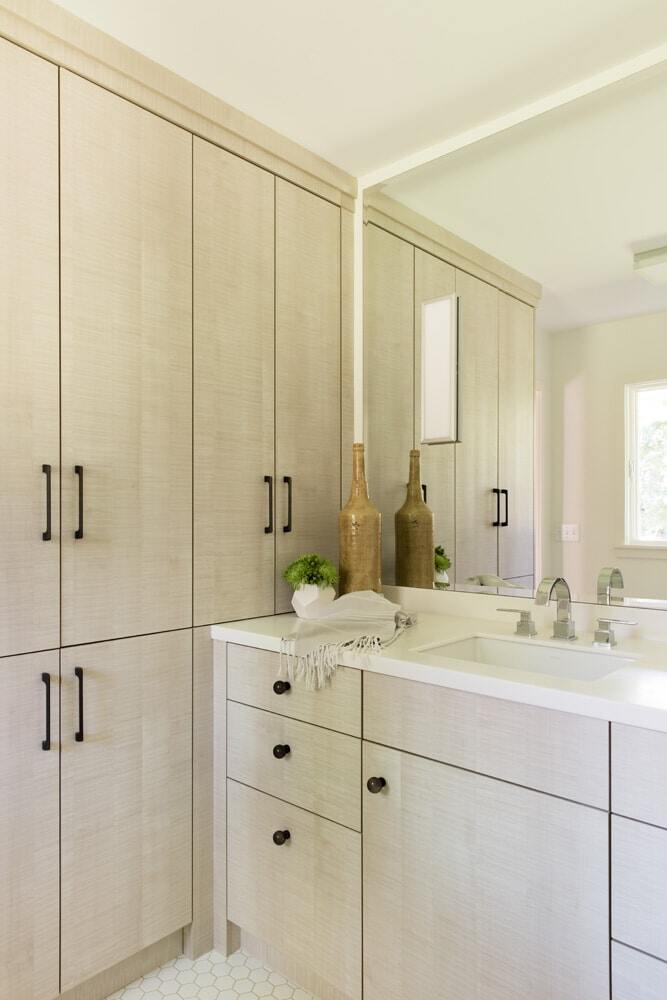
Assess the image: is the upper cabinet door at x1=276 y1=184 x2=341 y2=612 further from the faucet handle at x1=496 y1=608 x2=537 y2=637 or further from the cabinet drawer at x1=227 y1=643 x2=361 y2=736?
the faucet handle at x1=496 y1=608 x2=537 y2=637

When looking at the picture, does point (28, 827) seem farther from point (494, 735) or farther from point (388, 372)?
point (388, 372)

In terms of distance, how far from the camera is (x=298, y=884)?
5.59ft

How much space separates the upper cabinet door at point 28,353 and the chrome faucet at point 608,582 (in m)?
1.37

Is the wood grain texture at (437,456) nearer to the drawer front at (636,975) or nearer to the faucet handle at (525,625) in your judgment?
the faucet handle at (525,625)

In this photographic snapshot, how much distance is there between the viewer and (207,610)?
1.92 metres

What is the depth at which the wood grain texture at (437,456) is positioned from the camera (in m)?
2.17

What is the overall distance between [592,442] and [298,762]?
3.78ft

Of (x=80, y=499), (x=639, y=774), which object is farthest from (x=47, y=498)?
(x=639, y=774)

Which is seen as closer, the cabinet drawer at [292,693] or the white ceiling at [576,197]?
the cabinet drawer at [292,693]

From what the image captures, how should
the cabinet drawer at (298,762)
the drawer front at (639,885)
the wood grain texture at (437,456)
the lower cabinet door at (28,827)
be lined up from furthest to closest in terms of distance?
the wood grain texture at (437,456)
the cabinet drawer at (298,762)
the lower cabinet door at (28,827)
the drawer front at (639,885)

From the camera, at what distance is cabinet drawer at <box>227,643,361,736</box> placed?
161 cm

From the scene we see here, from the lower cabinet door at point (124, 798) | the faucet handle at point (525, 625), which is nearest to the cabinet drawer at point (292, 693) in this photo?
the lower cabinet door at point (124, 798)

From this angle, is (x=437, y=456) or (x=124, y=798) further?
(x=437, y=456)

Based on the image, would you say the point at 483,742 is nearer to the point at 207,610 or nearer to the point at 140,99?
the point at 207,610
